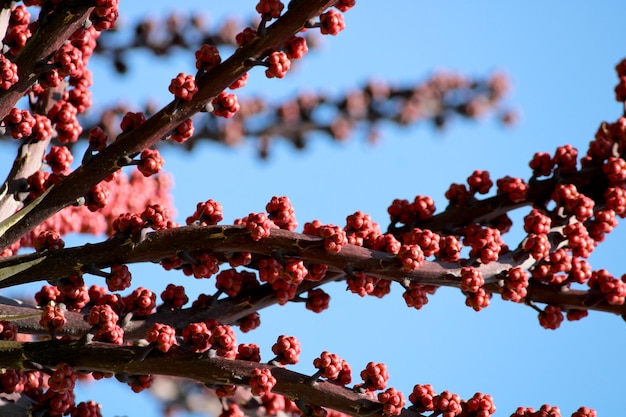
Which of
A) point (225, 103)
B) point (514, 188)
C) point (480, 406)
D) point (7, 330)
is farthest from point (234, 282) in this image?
point (514, 188)

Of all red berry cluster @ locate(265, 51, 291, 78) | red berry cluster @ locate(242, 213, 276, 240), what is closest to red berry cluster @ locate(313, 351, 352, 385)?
red berry cluster @ locate(242, 213, 276, 240)

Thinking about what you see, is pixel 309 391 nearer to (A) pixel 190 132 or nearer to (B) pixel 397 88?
(A) pixel 190 132

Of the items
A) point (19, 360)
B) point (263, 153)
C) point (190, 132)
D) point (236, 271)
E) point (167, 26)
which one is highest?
point (167, 26)

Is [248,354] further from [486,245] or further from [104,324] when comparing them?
[486,245]

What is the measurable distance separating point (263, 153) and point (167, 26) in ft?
2.92

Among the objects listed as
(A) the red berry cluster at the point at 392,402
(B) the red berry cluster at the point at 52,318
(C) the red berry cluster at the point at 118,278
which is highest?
(C) the red berry cluster at the point at 118,278

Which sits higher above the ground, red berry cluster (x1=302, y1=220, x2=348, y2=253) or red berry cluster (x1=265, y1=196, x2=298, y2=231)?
red berry cluster (x1=265, y1=196, x2=298, y2=231)

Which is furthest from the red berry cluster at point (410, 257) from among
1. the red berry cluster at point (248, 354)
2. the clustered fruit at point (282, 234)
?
the red berry cluster at point (248, 354)

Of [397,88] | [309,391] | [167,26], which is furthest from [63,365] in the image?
[397,88]

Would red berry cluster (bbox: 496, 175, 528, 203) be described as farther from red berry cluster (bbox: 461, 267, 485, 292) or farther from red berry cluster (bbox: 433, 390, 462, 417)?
red berry cluster (bbox: 433, 390, 462, 417)

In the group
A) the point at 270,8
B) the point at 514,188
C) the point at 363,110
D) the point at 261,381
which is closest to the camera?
the point at 261,381

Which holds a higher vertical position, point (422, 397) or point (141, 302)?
point (141, 302)

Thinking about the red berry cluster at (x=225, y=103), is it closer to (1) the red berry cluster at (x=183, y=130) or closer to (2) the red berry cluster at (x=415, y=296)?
(1) the red berry cluster at (x=183, y=130)

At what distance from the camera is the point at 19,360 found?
7.32ft
